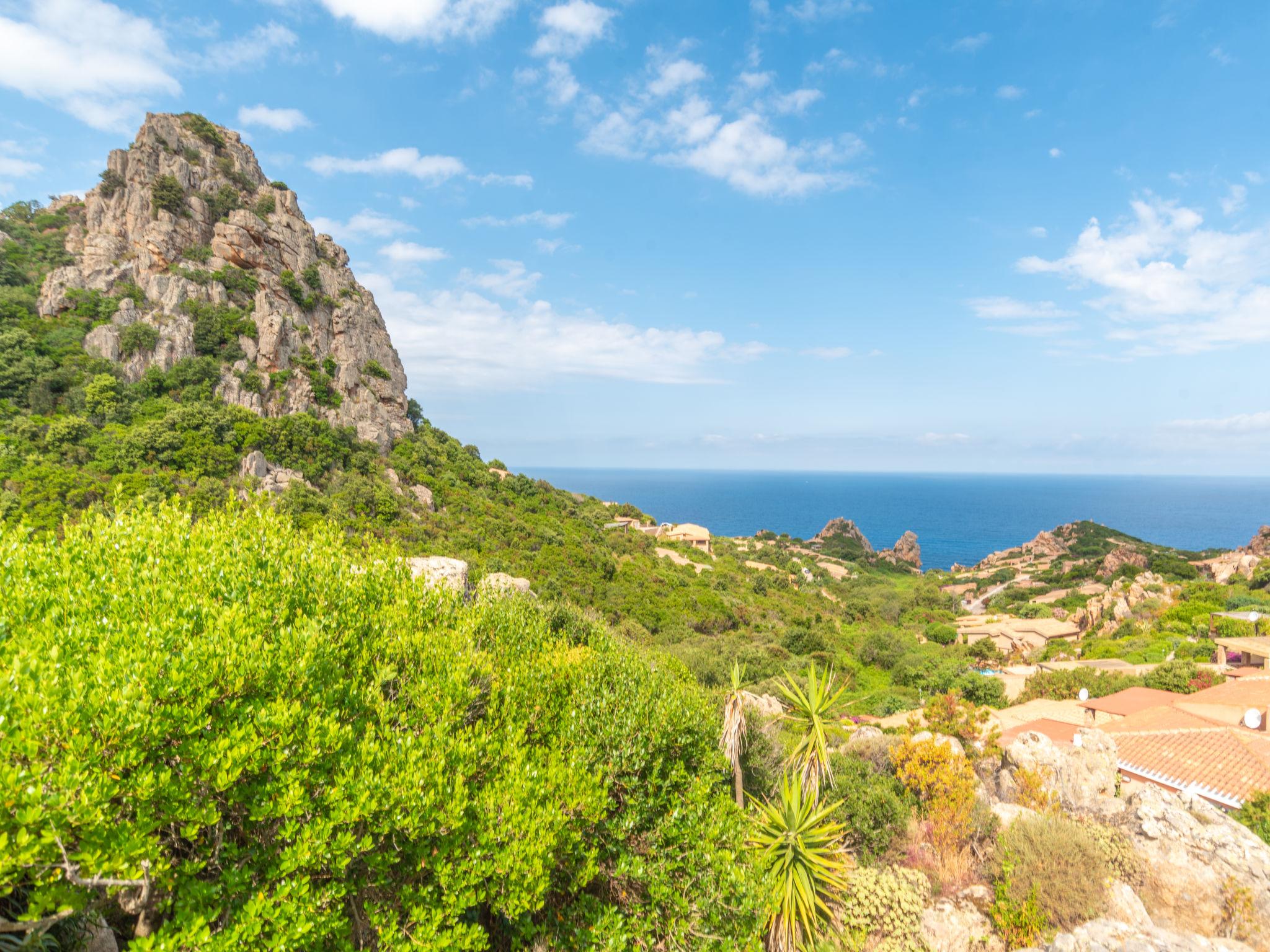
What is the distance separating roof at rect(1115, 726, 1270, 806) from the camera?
14.4 metres

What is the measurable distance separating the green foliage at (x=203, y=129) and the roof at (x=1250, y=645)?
250 ft

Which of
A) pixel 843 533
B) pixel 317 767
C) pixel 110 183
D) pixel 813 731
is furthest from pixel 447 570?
pixel 843 533

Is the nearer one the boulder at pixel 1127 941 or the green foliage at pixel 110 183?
the boulder at pixel 1127 941

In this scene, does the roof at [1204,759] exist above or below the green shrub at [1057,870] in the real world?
below

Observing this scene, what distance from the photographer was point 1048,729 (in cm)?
1872

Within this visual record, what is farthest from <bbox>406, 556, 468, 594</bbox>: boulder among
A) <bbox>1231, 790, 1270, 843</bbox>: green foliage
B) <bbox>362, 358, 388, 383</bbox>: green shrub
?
<bbox>362, 358, 388, 383</bbox>: green shrub

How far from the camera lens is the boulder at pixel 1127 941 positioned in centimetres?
681

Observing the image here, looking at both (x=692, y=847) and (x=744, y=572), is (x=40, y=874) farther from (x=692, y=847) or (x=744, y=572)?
(x=744, y=572)

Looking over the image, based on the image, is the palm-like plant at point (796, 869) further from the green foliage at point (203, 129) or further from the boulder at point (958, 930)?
the green foliage at point (203, 129)

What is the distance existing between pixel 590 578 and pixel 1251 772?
28.8m

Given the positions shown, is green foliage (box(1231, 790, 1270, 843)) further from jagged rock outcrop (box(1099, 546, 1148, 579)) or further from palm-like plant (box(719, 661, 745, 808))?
jagged rock outcrop (box(1099, 546, 1148, 579))

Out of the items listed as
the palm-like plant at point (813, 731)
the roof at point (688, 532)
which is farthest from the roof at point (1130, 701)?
the roof at point (688, 532)

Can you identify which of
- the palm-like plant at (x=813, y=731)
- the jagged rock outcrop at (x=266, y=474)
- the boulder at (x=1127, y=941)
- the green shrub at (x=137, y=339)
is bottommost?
the boulder at (x=1127, y=941)

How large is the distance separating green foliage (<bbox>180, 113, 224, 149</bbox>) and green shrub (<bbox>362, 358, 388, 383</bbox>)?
22.4m
